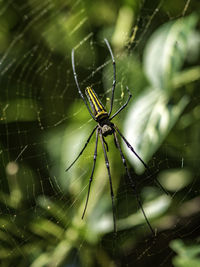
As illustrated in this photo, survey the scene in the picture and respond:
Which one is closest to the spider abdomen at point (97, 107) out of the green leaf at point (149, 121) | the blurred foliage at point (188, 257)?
the green leaf at point (149, 121)

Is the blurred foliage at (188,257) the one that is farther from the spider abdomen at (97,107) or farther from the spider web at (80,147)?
the spider abdomen at (97,107)

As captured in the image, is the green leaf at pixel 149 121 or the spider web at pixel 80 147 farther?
the spider web at pixel 80 147

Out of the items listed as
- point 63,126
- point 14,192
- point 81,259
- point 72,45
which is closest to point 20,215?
point 14,192

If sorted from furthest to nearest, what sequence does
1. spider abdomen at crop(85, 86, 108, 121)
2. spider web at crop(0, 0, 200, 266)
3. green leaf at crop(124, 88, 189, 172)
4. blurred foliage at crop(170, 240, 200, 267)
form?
spider abdomen at crop(85, 86, 108, 121) < spider web at crop(0, 0, 200, 266) < green leaf at crop(124, 88, 189, 172) < blurred foliage at crop(170, 240, 200, 267)

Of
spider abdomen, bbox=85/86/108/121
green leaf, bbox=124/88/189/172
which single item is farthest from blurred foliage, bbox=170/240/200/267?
spider abdomen, bbox=85/86/108/121

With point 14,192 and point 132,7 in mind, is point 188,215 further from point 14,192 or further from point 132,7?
point 132,7

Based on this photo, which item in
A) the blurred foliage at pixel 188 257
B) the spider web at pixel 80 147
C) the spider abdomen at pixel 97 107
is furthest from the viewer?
the spider abdomen at pixel 97 107

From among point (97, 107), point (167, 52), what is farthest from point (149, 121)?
point (97, 107)

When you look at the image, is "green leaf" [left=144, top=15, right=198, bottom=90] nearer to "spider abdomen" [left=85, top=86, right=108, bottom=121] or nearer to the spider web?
the spider web
